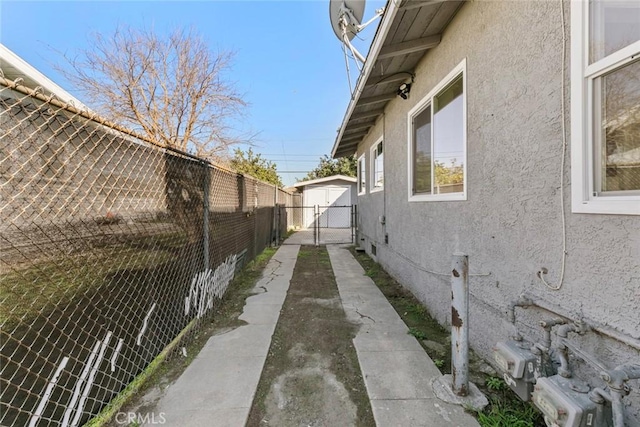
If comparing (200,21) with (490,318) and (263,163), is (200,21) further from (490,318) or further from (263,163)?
(263,163)

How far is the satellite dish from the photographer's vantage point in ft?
15.1

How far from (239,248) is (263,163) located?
829 inches

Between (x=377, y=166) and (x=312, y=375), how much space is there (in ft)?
18.6

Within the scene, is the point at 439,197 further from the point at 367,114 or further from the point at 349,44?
the point at 367,114

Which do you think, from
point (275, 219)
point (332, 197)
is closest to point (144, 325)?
point (275, 219)

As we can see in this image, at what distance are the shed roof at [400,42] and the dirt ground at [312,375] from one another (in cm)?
320

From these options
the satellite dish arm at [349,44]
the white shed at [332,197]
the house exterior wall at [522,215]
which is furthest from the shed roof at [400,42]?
the white shed at [332,197]

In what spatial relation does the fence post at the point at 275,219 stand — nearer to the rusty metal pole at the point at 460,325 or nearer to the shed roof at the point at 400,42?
the shed roof at the point at 400,42

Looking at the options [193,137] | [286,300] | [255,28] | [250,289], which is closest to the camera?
[286,300]

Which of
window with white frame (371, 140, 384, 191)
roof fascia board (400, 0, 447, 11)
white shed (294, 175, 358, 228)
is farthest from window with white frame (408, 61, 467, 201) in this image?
white shed (294, 175, 358, 228)

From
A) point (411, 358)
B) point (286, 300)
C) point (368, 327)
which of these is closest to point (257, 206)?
point (286, 300)

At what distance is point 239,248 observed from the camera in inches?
219

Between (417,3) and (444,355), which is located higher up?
(417,3)

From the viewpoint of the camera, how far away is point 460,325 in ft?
6.81
